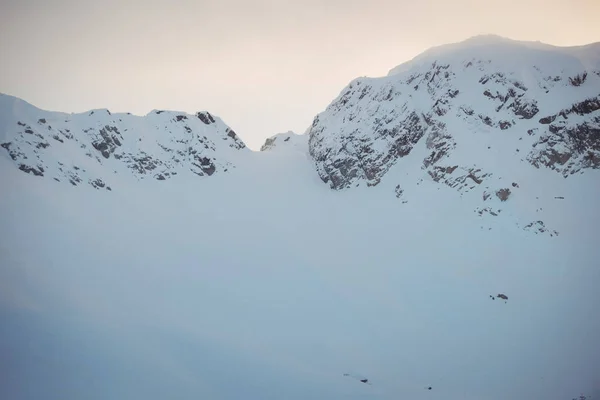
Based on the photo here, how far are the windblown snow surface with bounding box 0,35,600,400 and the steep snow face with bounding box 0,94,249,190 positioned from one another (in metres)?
1.47

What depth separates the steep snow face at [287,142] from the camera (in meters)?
73.2

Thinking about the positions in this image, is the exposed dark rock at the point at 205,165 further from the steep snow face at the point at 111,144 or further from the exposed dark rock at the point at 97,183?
the exposed dark rock at the point at 97,183

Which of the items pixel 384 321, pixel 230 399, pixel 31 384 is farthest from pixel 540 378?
pixel 31 384

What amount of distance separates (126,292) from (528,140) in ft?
141

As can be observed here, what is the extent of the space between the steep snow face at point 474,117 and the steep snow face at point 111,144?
1926cm

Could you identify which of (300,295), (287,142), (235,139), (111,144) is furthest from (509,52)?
(111,144)

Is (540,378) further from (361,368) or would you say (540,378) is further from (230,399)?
(230,399)

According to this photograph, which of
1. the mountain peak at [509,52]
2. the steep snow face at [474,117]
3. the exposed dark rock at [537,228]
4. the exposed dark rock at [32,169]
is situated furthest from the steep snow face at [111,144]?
the exposed dark rock at [537,228]

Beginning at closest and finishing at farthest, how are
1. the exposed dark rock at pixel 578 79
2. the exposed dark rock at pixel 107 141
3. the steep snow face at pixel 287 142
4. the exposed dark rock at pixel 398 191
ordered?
the exposed dark rock at pixel 578 79 < the exposed dark rock at pixel 398 191 < the exposed dark rock at pixel 107 141 < the steep snow face at pixel 287 142

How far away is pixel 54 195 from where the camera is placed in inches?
1644

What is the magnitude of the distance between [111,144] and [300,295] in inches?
1448

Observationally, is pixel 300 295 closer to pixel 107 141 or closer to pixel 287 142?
pixel 107 141

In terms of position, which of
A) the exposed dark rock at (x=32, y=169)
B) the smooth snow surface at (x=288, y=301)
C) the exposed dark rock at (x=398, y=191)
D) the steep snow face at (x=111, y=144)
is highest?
the steep snow face at (x=111, y=144)

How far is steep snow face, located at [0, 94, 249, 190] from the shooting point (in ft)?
148
